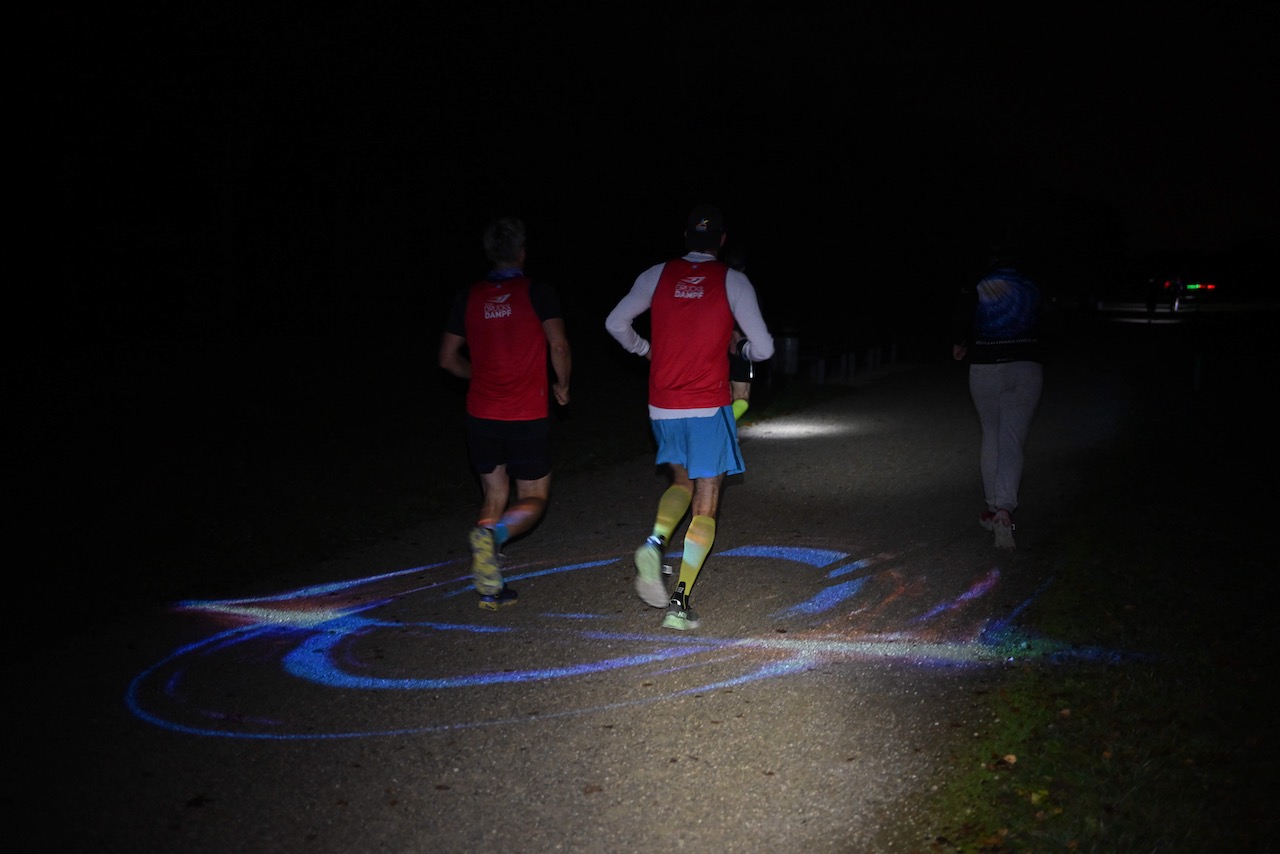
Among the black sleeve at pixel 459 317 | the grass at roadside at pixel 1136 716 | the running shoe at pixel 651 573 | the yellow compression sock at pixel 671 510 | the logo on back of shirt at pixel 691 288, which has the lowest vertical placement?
the grass at roadside at pixel 1136 716

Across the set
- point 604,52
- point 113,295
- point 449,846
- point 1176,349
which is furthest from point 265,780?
point 1176,349

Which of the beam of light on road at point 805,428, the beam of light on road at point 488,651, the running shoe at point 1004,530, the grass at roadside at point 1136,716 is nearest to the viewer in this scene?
the grass at roadside at point 1136,716

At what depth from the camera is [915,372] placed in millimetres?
24766

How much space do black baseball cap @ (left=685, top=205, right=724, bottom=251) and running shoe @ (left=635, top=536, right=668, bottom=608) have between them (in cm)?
155

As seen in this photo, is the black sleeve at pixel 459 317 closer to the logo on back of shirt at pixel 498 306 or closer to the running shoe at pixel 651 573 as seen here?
the logo on back of shirt at pixel 498 306

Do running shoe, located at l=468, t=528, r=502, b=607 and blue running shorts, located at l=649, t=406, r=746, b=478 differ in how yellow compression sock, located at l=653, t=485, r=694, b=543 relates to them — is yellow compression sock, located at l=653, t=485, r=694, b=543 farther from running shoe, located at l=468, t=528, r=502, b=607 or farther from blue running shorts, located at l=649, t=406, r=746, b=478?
running shoe, located at l=468, t=528, r=502, b=607

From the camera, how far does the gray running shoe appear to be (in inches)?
243

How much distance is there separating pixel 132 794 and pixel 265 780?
456 mm

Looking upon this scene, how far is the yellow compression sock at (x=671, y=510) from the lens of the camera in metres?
6.00

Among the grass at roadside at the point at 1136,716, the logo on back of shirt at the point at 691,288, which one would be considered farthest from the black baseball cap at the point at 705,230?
the grass at roadside at the point at 1136,716

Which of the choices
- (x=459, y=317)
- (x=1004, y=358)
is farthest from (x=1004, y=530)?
(x=459, y=317)

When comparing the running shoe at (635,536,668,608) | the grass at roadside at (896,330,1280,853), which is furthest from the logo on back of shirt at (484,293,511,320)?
the grass at roadside at (896,330,1280,853)

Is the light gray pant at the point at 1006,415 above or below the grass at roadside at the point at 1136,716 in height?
above

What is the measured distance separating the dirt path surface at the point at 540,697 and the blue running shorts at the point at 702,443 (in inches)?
33.3
